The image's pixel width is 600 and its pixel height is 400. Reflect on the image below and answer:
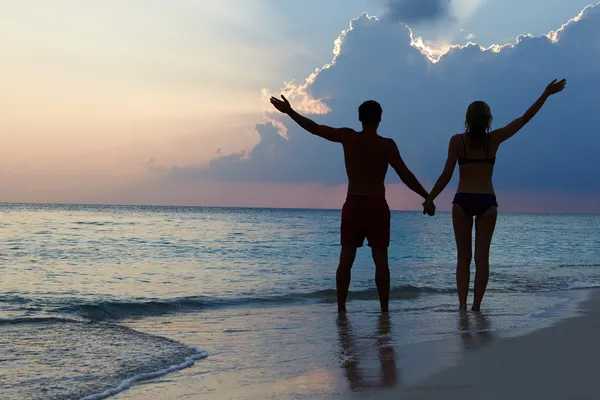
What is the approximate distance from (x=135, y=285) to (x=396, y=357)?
708cm

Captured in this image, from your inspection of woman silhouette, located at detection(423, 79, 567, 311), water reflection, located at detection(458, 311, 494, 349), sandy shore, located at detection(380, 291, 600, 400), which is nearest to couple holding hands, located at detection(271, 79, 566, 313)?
woman silhouette, located at detection(423, 79, 567, 311)

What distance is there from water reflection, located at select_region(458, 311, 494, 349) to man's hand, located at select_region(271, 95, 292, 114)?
8.02ft

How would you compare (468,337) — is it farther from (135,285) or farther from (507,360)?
(135,285)

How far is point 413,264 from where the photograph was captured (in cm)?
1691

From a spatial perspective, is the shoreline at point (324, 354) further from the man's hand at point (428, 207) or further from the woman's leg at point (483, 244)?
the man's hand at point (428, 207)

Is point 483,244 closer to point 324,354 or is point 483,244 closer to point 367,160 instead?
point 367,160

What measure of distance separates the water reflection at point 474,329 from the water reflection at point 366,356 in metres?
0.56

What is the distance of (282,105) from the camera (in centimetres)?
572

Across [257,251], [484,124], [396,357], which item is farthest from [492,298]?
[257,251]

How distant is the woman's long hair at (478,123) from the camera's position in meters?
6.07

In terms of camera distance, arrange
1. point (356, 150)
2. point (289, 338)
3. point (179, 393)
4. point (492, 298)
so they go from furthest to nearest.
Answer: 1. point (492, 298)
2. point (356, 150)
3. point (289, 338)
4. point (179, 393)

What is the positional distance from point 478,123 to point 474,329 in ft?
6.65

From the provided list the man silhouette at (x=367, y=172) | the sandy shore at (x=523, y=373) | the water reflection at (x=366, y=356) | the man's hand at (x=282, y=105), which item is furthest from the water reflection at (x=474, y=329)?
the man's hand at (x=282, y=105)

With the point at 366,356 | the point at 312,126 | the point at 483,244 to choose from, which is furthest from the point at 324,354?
the point at 483,244
